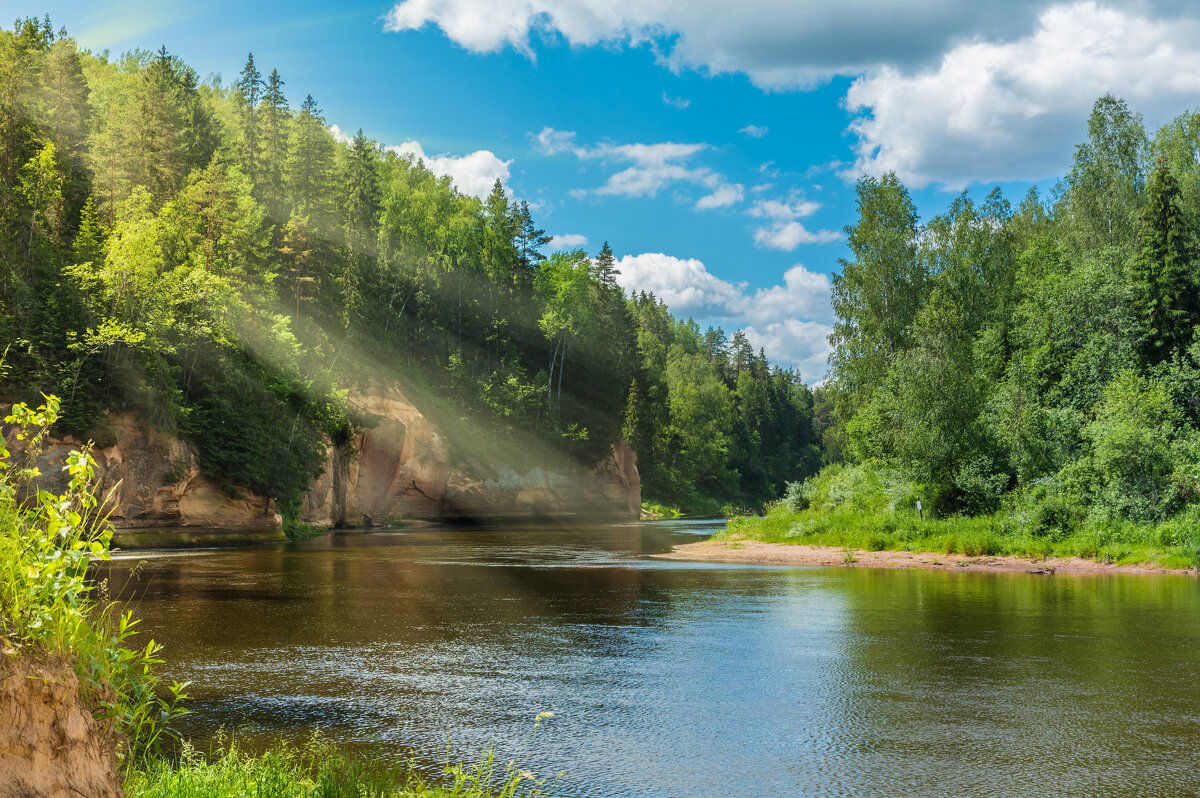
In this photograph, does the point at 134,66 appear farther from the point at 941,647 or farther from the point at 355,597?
the point at 941,647

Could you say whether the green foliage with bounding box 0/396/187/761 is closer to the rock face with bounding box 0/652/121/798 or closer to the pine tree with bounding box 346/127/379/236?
the rock face with bounding box 0/652/121/798

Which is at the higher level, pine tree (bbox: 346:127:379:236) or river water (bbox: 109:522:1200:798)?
pine tree (bbox: 346:127:379:236)

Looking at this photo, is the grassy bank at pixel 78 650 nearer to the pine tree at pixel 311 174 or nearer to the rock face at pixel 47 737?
the rock face at pixel 47 737

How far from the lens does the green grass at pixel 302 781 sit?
558 centimetres

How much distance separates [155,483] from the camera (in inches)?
1501

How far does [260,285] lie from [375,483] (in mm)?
16534

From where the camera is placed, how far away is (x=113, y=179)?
47844 millimetres

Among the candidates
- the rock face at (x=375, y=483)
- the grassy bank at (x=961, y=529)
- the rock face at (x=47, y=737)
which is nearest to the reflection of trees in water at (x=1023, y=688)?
the rock face at (x=47, y=737)

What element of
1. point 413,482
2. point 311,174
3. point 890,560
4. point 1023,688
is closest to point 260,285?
point 311,174

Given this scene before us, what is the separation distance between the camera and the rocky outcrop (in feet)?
117

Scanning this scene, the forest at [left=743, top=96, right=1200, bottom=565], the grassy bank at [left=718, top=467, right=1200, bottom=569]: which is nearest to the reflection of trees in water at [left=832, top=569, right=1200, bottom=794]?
the grassy bank at [left=718, top=467, right=1200, bottom=569]

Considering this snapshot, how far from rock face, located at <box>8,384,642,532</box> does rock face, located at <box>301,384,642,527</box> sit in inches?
3.3

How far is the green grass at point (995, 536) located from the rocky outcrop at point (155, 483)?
92.2 feet

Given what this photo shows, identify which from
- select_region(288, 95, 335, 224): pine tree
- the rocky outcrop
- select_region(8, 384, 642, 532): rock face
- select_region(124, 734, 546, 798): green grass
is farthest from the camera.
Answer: select_region(288, 95, 335, 224): pine tree
